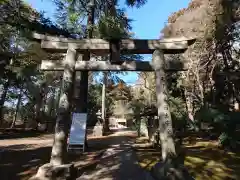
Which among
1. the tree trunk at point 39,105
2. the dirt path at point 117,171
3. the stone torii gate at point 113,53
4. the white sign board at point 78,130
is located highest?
the tree trunk at point 39,105

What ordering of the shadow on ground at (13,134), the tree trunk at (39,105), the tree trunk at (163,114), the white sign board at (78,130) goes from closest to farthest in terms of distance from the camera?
the tree trunk at (163,114) → the white sign board at (78,130) → the shadow on ground at (13,134) → the tree trunk at (39,105)

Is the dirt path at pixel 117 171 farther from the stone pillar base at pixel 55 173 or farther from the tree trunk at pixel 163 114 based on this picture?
the tree trunk at pixel 163 114

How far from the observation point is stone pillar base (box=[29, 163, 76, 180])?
4980 mm

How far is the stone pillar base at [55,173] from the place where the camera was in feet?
16.3

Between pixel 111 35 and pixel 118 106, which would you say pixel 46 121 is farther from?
pixel 111 35

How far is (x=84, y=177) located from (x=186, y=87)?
12769 millimetres

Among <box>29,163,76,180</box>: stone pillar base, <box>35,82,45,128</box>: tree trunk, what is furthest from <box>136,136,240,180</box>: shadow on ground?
<box>35,82,45,128</box>: tree trunk

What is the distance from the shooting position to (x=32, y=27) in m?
8.15

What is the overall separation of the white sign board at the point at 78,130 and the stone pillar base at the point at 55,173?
10.9 feet

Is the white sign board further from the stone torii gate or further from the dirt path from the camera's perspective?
the stone torii gate

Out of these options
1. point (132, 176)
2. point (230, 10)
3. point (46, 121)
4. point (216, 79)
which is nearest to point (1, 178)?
point (132, 176)

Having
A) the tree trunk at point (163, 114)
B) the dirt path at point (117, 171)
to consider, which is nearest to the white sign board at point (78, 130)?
the dirt path at point (117, 171)

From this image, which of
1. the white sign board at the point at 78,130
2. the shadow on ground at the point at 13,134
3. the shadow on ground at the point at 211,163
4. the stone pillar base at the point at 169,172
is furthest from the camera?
the shadow on ground at the point at 13,134

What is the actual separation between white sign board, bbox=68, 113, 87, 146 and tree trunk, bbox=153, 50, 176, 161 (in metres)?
3.85
